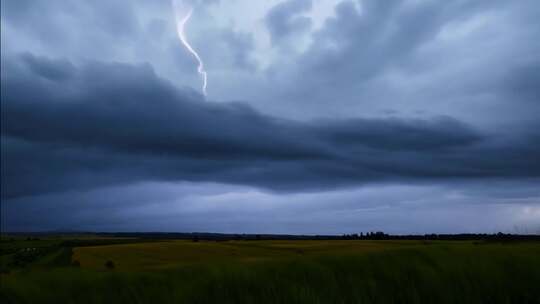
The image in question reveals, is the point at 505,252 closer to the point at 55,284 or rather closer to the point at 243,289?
the point at 243,289

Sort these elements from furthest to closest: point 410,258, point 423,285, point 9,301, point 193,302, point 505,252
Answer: point 505,252 < point 410,258 < point 423,285 < point 193,302 < point 9,301

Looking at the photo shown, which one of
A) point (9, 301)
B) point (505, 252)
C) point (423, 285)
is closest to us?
point (9, 301)

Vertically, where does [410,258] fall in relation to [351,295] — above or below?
above

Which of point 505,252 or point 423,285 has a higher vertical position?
point 505,252

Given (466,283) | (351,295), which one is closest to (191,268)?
(351,295)

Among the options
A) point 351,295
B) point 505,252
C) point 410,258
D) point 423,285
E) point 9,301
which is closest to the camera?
point 9,301

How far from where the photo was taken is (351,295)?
411 centimetres

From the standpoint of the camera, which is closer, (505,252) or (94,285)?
(94,285)

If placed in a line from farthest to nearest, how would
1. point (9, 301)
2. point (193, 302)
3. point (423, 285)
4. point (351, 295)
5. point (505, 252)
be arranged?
point (505, 252) → point (423, 285) → point (351, 295) → point (193, 302) → point (9, 301)

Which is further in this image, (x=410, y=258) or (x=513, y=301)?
(x=410, y=258)

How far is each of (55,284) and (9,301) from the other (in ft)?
1.47

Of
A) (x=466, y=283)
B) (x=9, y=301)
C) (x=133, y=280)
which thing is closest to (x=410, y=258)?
(x=466, y=283)

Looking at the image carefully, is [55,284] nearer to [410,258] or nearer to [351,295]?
[351,295]

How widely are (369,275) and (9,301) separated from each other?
9.99ft
